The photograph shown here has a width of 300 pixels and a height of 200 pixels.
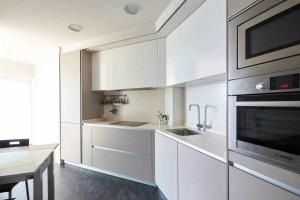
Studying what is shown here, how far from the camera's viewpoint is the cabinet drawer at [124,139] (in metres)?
2.78

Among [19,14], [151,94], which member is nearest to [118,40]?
[151,94]

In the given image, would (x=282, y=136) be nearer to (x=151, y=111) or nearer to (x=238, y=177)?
(x=238, y=177)

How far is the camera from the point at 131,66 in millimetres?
3188

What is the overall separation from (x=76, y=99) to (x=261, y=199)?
10.9 feet

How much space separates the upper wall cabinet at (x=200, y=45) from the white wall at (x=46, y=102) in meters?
3.34

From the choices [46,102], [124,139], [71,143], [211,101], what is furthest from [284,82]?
[46,102]

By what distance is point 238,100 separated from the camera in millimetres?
1082

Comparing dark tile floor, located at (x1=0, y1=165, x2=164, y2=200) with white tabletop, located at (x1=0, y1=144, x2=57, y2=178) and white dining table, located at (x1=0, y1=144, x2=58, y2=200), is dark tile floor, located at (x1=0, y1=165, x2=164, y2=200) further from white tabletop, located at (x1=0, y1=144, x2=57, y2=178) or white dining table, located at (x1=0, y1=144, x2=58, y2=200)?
white tabletop, located at (x1=0, y1=144, x2=57, y2=178)

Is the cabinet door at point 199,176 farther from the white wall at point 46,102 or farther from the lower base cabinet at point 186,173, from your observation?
the white wall at point 46,102

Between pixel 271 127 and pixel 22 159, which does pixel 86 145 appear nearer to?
pixel 22 159

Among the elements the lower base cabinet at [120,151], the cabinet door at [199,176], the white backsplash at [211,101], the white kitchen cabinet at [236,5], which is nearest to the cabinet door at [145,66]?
the white backsplash at [211,101]

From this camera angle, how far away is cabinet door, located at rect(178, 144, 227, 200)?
130cm

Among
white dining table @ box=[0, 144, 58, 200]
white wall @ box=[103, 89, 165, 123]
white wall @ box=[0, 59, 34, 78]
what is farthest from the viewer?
white wall @ box=[0, 59, 34, 78]

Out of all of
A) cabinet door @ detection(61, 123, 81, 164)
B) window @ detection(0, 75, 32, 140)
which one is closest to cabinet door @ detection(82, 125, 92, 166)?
cabinet door @ detection(61, 123, 81, 164)
